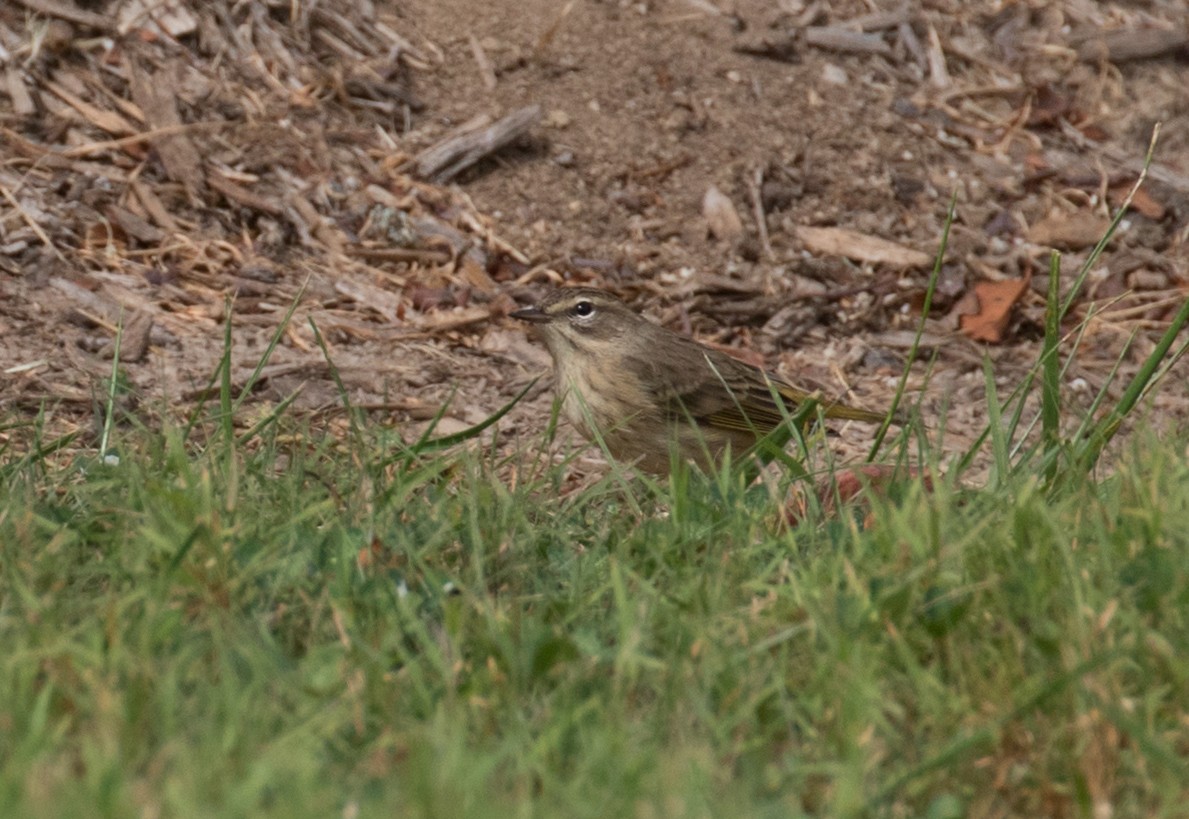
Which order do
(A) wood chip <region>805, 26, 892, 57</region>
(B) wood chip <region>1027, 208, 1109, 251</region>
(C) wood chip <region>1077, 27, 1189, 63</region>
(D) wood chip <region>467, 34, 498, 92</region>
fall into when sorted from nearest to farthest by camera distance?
(B) wood chip <region>1027, 208, 1109, 251</region>, (D) wood chip <region>467, 34, 498, 92</region>, (A) wood chip <region>805, 26, 892, 57</region>, (C) wood chip <region>1077, 27, 1189, 63</region>

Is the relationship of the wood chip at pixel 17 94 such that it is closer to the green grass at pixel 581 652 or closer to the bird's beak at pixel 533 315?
the bird's beak at pixel 533 315

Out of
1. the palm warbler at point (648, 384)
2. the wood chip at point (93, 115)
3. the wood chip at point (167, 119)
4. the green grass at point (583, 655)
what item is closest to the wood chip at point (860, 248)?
the palm warbler at point (648, 384)

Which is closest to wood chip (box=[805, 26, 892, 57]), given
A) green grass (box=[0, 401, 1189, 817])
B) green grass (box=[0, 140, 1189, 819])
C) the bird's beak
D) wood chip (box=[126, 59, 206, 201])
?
the bird's beak

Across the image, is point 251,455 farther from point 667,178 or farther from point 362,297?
point 667,178

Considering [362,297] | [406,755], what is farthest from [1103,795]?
[362,297]

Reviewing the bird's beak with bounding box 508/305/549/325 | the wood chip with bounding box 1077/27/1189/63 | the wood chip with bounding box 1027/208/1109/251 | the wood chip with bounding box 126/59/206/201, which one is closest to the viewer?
the bird's beak with bounding box 508/305/549/325

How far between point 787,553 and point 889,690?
0.95m

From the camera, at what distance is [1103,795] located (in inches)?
138

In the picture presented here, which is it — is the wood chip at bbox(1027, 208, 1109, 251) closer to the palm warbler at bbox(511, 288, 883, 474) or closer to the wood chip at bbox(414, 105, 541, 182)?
the palm warbler at bbox(511, 288, 883, 474)

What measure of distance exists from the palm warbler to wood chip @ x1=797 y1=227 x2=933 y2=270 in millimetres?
1821

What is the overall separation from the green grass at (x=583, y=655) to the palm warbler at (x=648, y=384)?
2418 mm

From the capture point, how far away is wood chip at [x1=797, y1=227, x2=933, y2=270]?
9297 millimetres

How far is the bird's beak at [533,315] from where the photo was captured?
7.56m

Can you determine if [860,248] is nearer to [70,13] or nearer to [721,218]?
[721,218]
